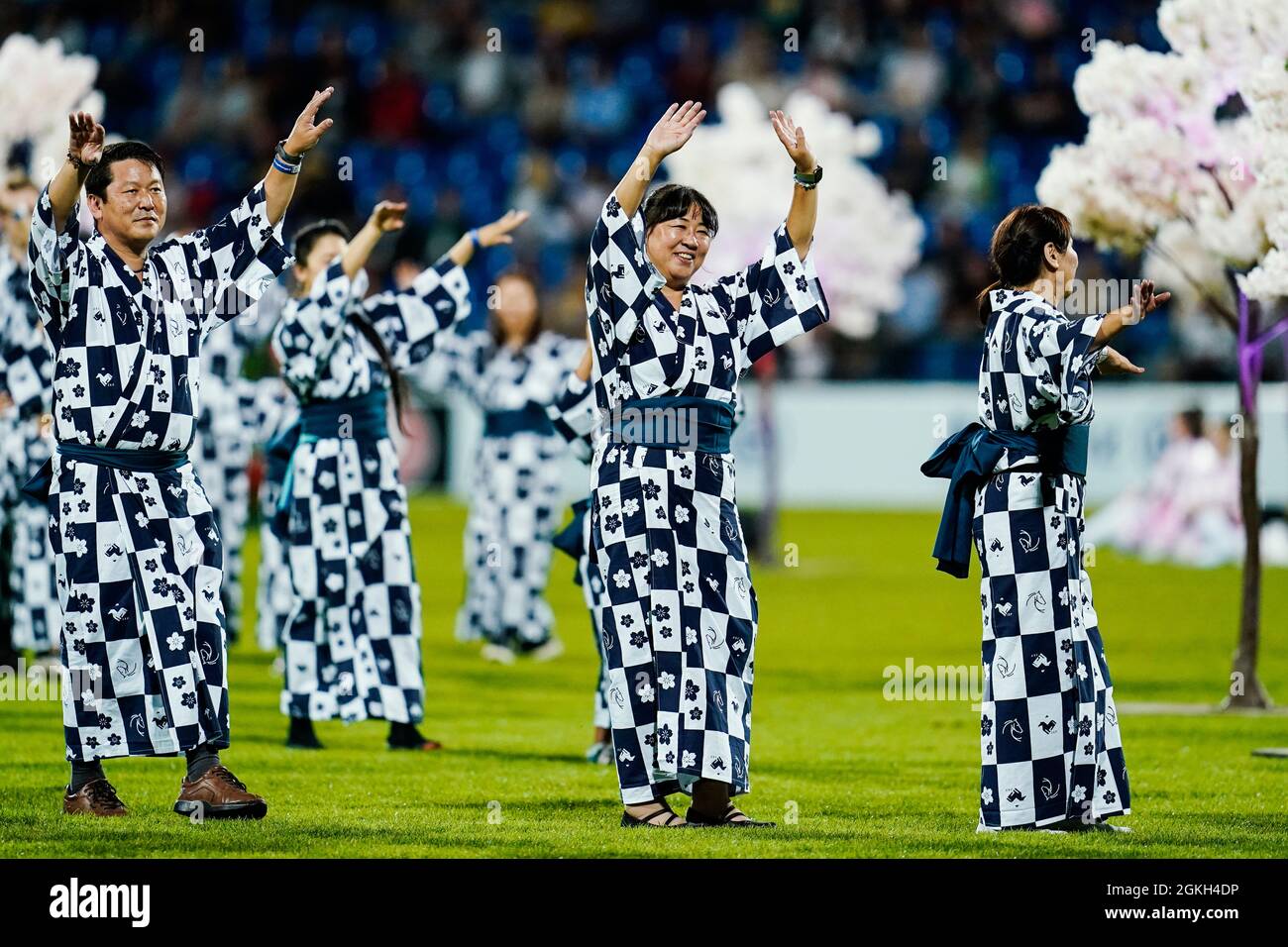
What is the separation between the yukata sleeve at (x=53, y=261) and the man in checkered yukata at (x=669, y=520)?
1602mm

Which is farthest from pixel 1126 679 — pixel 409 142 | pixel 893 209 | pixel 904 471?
pixel 409 142

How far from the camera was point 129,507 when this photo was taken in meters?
6.36

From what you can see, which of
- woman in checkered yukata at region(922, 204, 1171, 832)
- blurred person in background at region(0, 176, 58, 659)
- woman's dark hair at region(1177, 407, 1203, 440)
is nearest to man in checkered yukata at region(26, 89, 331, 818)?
woman in checkered yukata at region(922, 204, 1171, 832)

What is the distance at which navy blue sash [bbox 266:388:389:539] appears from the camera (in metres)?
8.59

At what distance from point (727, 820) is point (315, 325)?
3011mm

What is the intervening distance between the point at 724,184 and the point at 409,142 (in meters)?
8.98

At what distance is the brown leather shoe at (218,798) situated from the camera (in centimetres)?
636

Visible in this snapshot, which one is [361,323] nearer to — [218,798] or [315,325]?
[315,325]

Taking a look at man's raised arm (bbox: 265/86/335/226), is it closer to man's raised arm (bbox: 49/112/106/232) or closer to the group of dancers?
the group of dancers

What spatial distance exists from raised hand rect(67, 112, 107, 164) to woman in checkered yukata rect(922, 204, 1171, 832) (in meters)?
2.73

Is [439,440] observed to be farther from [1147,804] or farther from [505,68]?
[1147,804]

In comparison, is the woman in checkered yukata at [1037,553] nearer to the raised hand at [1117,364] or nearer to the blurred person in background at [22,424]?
the raised hand at [1117,364]

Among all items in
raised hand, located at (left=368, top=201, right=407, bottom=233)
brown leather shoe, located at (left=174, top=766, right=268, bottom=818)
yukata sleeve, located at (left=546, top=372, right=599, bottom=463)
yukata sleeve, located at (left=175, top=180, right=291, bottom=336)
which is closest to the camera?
brown leather shoe, located at (left=174, top=766, right=268, bottom=818)
